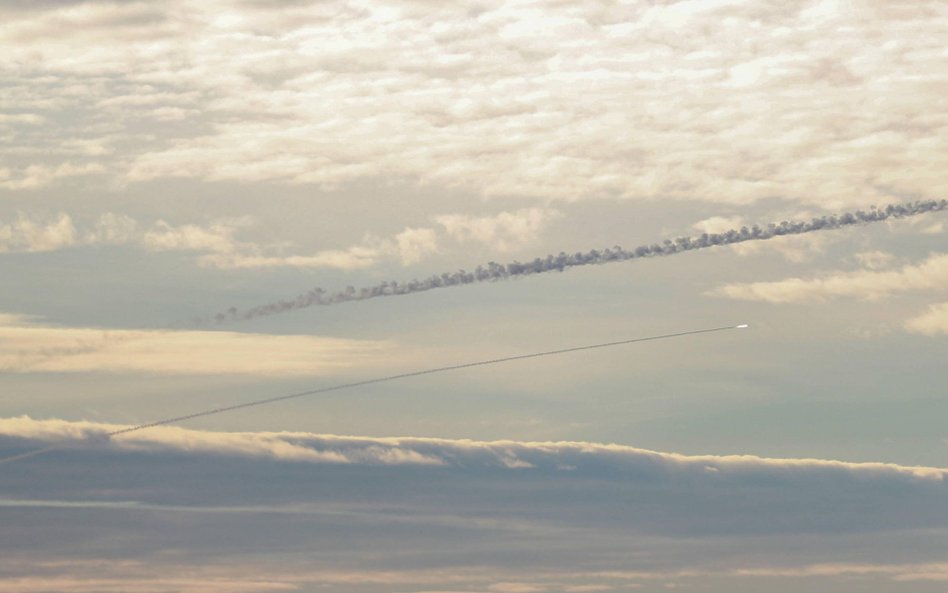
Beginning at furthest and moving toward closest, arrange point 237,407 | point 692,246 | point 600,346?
point 692,246
point 600,346
point 237,407

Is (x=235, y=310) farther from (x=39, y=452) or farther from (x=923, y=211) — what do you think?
(x=923, y=211)

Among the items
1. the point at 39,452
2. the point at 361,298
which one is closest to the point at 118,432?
the point at 39,452

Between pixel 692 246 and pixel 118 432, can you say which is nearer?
pixel 118 432

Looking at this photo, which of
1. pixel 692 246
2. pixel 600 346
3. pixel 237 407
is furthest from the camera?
pixel 692 246

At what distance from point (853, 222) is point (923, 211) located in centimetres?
852

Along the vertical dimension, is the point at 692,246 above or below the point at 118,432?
above

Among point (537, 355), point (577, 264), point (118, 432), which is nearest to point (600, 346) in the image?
point (537, 355)

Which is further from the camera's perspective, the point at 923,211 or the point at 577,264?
the point at 923,211

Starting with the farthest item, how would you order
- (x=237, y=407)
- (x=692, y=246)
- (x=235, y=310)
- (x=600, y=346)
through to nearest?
(x=692, y=246)
(x=235, y=310)
(x=600, y=346)
(x=237, y=407)

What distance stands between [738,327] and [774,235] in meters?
29.5

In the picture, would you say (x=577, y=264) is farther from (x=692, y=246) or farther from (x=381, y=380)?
(x=381, y=380)

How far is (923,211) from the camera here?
14162cm

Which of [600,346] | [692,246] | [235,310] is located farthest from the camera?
[692,246]

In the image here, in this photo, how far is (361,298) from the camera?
124 metres
